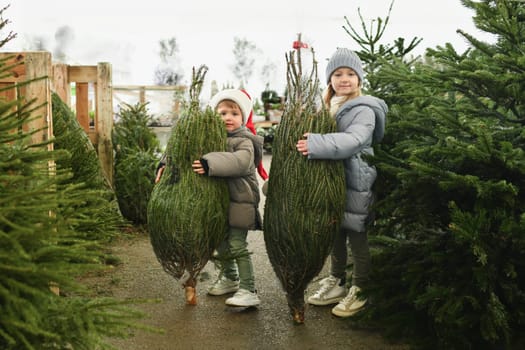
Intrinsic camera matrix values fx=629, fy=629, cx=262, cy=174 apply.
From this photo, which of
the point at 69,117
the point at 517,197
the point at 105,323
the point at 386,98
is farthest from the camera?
the point at 69,117

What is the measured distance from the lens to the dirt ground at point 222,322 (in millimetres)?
3256

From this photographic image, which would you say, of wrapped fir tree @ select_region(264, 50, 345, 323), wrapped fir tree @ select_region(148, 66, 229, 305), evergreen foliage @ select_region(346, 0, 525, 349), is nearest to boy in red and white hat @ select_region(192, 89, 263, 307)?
wrapped fir tree @ select_region(148, 66, 229, 305)

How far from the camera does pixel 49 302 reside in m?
1.80

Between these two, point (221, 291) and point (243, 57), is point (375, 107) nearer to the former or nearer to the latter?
point (221, 291)

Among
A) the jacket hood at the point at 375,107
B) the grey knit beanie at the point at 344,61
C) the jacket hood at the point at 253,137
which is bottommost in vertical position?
the jacket hood at the point at 253,137

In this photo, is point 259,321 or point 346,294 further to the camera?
point 346,294

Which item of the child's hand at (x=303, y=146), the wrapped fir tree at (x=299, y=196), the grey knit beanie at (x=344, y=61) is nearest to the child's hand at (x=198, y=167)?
the wrapped fir tree at (x=299, y=196)

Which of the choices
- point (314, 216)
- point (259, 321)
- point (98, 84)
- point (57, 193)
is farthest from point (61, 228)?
point (98, 84)

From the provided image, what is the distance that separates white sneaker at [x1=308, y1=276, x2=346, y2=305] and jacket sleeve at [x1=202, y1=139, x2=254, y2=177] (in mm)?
880

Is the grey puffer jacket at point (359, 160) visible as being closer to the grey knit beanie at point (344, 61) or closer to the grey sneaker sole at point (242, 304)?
the grey knit beanie at point (344, 61)

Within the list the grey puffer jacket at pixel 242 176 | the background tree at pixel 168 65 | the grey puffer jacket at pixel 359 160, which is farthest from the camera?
the background tree at pixel 168 65

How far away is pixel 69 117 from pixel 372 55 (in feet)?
7.55

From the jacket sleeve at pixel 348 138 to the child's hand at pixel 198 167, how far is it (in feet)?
2.08

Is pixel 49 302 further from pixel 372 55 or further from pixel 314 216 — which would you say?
pixel 372 55
